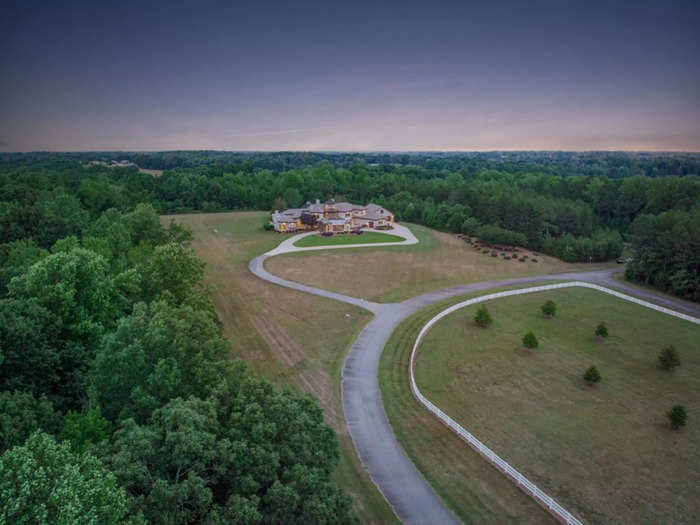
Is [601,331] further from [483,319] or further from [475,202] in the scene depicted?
[475,202]

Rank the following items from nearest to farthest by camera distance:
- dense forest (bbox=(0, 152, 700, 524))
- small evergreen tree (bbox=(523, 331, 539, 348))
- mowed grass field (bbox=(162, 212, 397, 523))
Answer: dense forest (bbox=(0, 152, 700, 524)), mowed grass field (bbox=(162, 212, 397, 523)), small evergreen tree (bbox=(523, 331, 539, 348))

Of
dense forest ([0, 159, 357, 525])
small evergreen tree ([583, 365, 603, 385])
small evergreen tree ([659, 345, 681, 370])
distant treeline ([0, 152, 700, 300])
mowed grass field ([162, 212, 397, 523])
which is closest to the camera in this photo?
dense forest ([0, 159, 357, 525])

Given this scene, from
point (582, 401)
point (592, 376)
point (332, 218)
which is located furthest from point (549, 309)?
point (332, 218)

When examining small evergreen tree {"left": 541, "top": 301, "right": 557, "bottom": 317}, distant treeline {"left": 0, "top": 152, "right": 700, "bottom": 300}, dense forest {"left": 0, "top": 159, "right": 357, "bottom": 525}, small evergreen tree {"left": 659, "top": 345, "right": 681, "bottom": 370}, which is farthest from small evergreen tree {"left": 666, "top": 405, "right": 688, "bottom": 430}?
distant treeline {"left": 0, "top": 152, "right": 700, "bottom": 300}

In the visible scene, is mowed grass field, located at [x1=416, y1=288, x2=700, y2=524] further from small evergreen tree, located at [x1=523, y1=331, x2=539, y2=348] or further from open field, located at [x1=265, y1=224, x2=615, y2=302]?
open field, located at [x1=265, y1=224, x2=615, y2=302]

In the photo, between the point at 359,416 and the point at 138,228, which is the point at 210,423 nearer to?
the point at 359,416

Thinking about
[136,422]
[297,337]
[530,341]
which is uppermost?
[136,422]
